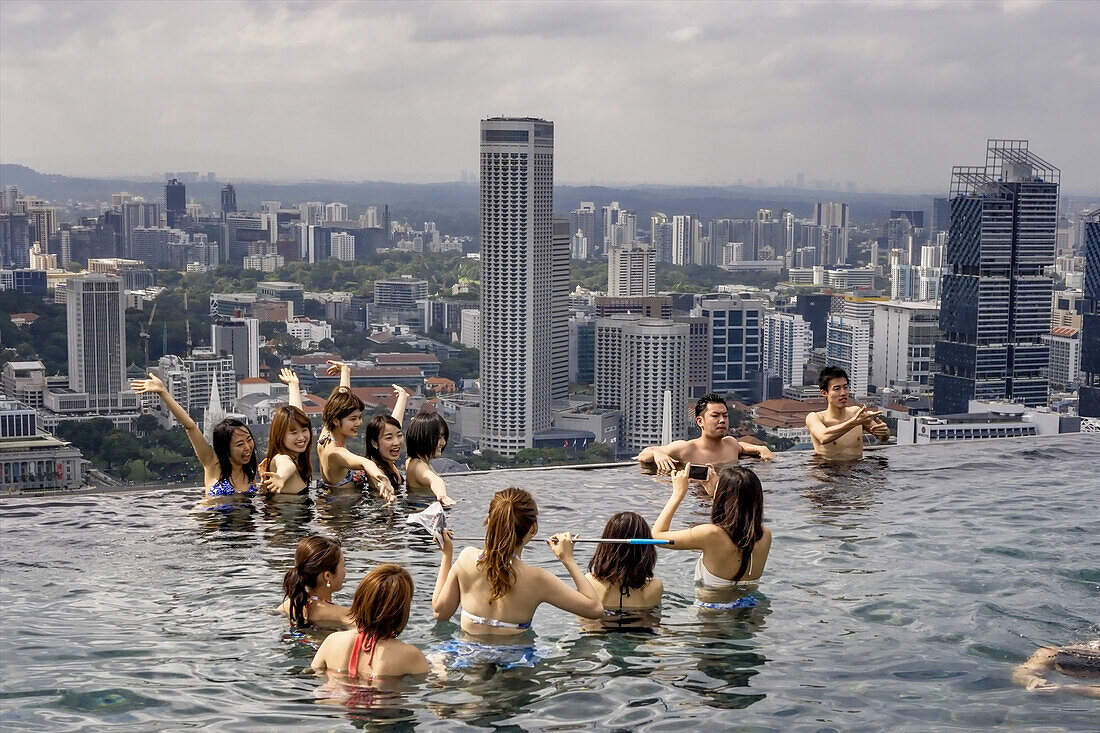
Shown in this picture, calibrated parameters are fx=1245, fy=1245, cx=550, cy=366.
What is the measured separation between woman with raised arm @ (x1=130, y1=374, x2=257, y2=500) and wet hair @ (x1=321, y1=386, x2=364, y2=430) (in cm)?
48

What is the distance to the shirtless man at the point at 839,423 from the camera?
8789mm

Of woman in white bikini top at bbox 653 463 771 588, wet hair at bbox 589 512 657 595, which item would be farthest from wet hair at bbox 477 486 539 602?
woman in white bikini top at bbox 653 463 771 588

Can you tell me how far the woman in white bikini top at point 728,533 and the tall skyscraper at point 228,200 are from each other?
10005 centimetres

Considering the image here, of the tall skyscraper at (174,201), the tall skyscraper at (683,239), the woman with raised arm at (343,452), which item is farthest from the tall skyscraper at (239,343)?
the woman with raised arm at (343,452)

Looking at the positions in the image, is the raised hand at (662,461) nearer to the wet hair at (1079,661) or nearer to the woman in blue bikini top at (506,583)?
the woman in blue bikini top at (506,583)

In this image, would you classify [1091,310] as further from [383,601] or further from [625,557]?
[383,601]

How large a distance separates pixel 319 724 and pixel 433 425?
3388 millimetres

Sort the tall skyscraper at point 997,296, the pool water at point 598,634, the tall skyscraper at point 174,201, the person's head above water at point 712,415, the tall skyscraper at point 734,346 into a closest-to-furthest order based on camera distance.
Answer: the pool water at point 598,634 → the person's head above water at point 712,415 → the tall skyscraper at point 997,296 → the tall skyscraper at point 734,346 → the tall skyscraper at point 174,201

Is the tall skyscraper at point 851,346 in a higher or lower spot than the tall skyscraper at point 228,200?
lower

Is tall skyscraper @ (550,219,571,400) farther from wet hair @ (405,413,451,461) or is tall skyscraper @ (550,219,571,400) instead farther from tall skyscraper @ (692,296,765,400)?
wet hair @ (405,413,451,461)

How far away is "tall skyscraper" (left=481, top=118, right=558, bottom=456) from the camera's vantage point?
80.6m

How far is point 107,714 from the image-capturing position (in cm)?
454

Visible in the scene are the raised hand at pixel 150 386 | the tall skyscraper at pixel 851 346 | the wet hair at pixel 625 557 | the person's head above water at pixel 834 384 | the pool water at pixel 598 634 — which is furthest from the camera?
the tall skyscraper at pixel 851 346

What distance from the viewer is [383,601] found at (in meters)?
4.42
